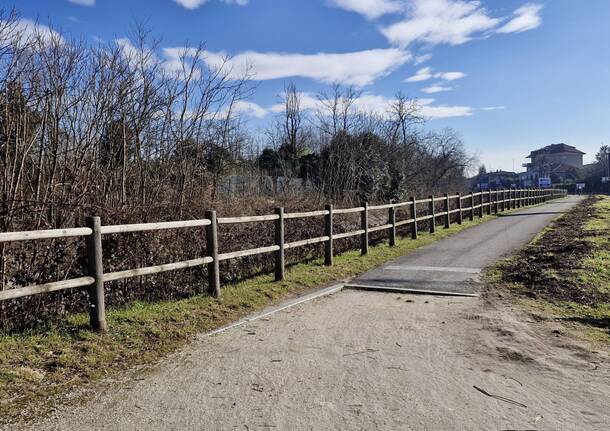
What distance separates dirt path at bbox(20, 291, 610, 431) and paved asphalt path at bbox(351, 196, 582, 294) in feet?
7.97

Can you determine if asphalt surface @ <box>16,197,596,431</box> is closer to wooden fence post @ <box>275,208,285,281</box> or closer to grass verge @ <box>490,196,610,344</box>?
grass verge @ <box>490,196,610,344</box>

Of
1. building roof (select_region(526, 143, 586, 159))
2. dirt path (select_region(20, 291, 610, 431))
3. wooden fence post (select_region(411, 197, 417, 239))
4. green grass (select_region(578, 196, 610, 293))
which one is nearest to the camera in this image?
dirt path (select_region(20, 291, 610, 431))

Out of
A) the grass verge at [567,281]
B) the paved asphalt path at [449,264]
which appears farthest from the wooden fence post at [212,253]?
the grass verge at [567,281]

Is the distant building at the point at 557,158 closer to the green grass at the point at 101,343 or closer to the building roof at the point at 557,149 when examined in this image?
the building roof at the point at 557,149

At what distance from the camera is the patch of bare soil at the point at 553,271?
7332 mm

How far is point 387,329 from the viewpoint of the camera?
595cm

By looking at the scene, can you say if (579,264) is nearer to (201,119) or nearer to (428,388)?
(428,388)

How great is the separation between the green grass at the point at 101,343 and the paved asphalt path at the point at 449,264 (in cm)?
234

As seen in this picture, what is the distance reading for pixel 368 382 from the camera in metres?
4.24

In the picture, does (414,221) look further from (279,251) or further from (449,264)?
(279,251)

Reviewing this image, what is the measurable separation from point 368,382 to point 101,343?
294 cm

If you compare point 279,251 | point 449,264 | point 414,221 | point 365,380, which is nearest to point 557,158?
point 414,221

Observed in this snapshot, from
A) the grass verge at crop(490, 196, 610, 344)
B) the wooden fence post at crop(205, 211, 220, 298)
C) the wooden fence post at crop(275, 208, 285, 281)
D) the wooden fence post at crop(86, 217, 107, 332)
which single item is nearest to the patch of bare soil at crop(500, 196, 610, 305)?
the grass verge at crop(490, 196, 610, 344)

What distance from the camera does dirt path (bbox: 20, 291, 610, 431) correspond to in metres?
3.54
